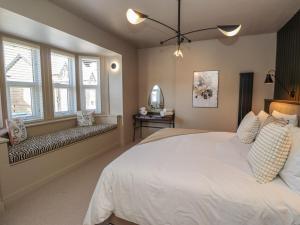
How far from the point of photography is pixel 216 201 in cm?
118

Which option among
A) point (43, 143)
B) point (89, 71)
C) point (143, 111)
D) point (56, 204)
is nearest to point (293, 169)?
point (56, 204)

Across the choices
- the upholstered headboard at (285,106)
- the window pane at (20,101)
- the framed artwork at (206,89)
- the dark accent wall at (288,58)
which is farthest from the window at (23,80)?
the dark accent wall at (288,58)

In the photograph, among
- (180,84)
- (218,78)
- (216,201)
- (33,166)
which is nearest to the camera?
(216,201)

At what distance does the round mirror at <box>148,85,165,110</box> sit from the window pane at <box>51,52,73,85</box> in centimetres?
210

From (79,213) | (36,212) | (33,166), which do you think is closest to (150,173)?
(79,213)

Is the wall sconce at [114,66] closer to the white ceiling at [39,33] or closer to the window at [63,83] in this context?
the white ceiling at [39,33]

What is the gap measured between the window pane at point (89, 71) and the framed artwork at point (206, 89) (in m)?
2.45

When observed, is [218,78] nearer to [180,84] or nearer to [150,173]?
[180,84]

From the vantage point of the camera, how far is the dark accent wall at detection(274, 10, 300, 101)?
270 centimetres

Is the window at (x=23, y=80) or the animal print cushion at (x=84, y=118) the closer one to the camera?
the window at (x=23, y=80)

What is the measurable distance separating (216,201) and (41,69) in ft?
11.4

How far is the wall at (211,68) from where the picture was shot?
3740mm

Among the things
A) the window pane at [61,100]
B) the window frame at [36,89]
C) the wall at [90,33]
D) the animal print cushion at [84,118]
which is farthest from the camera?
the animal print cushion at [84,118]

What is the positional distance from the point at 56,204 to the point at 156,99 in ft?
11.0
